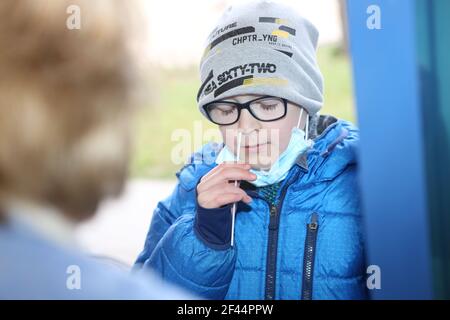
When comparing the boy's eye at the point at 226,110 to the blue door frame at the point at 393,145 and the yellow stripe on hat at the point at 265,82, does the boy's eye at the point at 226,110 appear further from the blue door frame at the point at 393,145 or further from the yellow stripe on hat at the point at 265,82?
the blue door frame at the point at 393,145

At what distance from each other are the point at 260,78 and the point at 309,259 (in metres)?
0.51

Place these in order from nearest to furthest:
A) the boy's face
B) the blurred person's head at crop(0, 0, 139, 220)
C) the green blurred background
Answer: the blurred person's head at crop(0, 0, 139, 220) < the boy's face < the green blurred background

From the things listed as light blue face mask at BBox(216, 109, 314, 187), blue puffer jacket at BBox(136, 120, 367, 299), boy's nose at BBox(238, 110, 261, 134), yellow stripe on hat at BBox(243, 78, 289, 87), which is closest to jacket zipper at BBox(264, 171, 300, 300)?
blue puffer jacket at BBox(136, 120, 367, 299)

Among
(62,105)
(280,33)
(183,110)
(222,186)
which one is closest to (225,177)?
(222,186)

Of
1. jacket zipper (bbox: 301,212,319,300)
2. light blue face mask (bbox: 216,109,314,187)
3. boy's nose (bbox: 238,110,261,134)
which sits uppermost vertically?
boy's nose (bbox: 238,110,261,134)

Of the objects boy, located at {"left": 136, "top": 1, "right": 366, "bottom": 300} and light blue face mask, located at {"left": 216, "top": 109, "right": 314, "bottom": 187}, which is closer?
boy, located at {"left": 136, "top": 1, "right": 366, "bottom": 300}

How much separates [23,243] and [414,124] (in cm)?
78

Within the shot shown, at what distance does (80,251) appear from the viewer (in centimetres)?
86

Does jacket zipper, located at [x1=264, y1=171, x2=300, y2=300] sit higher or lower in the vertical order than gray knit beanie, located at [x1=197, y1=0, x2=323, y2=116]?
lower

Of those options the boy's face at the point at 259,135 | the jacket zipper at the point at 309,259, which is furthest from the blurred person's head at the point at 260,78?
the jacket zipper at the point at 309,259

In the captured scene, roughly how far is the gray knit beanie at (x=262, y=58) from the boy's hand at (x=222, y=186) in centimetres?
21

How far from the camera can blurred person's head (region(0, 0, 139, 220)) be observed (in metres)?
0.84

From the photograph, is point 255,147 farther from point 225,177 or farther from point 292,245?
point 292,245

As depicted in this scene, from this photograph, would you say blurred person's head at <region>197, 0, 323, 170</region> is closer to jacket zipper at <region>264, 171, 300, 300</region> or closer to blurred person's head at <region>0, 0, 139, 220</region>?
jacket zipper at <region>264, 171, 300, 300</region>
